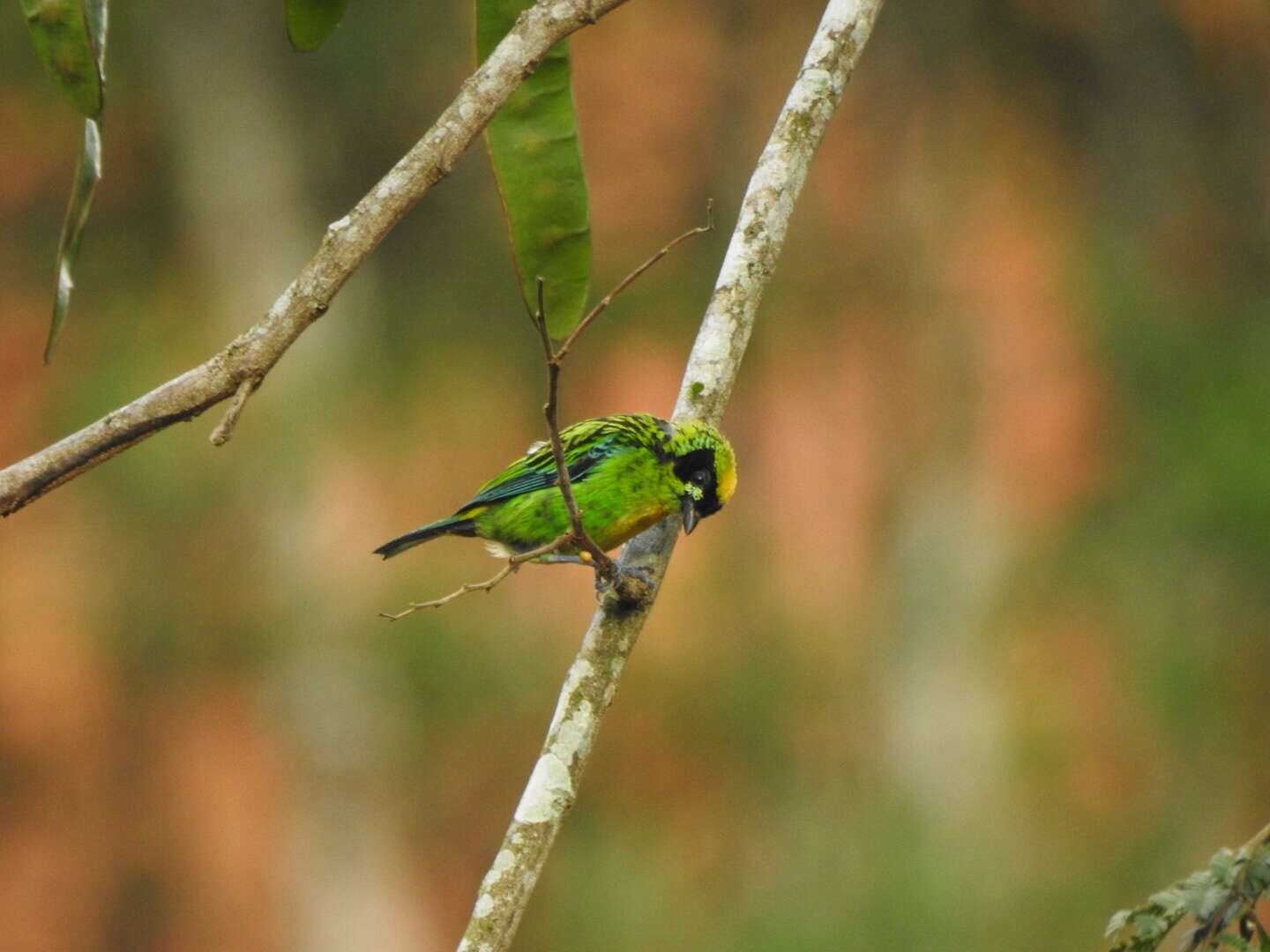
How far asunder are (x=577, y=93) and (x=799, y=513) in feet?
13.3

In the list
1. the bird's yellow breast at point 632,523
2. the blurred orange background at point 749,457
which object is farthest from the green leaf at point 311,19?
the blurred orange background at point 749,457

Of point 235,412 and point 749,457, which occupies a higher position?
point 749,457

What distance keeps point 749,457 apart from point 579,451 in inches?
376

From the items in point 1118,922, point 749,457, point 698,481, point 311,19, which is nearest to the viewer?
point 1118,922

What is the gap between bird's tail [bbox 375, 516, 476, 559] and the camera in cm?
452

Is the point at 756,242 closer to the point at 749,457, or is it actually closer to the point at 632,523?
the point at 632,523

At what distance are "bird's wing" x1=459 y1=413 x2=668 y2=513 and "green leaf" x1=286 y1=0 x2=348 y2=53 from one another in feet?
4.77

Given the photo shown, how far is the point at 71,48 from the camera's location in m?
2.64

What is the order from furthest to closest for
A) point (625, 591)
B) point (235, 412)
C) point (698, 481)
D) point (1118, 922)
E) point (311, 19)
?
point (698, 481), point (311, 19), point (625, 591), point (1118, 922), point (235, 412)

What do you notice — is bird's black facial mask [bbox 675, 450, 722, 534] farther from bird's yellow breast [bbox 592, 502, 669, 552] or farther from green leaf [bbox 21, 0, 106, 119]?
green leaf [bbox 21, 0, 106, 119]

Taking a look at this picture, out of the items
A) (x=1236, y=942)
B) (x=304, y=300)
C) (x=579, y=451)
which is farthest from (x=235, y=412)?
(x=579, y=451)

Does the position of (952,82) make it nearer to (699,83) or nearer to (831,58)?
(699,83)

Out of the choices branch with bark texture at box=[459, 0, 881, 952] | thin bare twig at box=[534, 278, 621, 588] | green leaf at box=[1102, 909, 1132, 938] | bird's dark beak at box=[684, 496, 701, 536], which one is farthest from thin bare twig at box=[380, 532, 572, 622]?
bird's dark beak at box=[684, 496, 701, 536]

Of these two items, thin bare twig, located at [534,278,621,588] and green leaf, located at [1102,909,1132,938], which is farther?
green leaf, located at [1102,909,1132,938]
